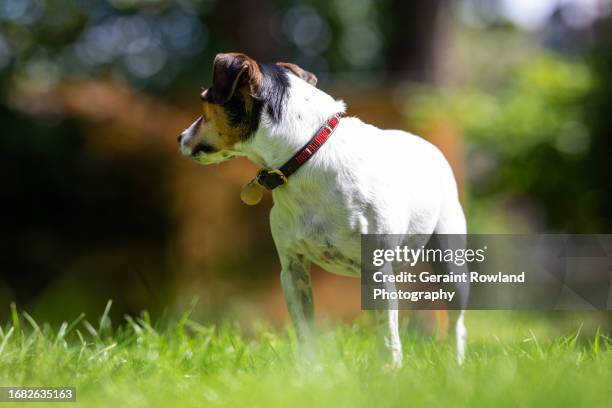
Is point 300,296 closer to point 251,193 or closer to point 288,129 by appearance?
point 251,193

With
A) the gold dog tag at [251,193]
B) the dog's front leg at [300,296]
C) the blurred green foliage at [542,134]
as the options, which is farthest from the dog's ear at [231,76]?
the blurred green foliage at [542,134]

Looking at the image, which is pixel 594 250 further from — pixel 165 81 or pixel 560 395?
pixel 165 81

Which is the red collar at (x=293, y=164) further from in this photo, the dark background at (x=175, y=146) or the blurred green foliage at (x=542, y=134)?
the blurred green foliage at (x=542, y=134)

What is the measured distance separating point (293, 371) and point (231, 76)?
4.56ft

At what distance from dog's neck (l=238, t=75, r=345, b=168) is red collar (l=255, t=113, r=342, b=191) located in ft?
0.09

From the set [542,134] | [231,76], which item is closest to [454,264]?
[231,76]

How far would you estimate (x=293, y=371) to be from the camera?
3.43m

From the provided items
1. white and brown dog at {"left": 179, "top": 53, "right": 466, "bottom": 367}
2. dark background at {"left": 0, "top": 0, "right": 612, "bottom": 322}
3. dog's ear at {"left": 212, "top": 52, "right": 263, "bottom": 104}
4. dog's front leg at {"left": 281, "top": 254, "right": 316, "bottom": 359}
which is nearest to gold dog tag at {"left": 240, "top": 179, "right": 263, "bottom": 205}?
white and brown dog at {"left": 179, "top": 53, "right": 466, "bottom": 367}

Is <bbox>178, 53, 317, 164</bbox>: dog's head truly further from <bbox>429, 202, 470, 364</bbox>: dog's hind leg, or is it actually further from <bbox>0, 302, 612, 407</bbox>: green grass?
<bbox>429, 202, 470, 364</bbox>: dog's hind leg

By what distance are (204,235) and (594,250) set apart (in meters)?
4.56

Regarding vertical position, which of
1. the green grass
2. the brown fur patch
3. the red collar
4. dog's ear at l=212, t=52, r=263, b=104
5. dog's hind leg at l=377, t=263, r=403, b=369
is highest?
dog's ear at l=212, t=52, r=263, b=104

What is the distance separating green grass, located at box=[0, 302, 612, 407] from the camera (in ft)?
9.33

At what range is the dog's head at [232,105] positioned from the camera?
3.30 meters

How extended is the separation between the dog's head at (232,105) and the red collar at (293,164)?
197 millimetres
